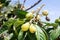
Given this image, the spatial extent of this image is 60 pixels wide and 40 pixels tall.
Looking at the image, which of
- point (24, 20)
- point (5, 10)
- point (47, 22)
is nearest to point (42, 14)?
point (47, 22)

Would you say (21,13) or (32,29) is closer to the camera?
(32,29)

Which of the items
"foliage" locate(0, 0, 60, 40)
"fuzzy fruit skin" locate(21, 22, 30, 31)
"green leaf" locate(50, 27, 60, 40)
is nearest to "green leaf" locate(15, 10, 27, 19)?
"foliage" locate(0, 0, 60, 40)

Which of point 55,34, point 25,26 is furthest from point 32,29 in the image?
point 55,34

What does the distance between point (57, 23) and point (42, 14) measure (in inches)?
4.9

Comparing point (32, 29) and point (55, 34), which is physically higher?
point (32, 29)

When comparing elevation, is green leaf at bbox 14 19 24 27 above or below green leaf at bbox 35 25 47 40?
above

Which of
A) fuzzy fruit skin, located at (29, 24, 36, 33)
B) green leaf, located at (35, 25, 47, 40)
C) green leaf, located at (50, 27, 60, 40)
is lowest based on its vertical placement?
green leaf, located at (50, 27, 60, 40)

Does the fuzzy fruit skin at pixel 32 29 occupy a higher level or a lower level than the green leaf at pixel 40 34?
higher

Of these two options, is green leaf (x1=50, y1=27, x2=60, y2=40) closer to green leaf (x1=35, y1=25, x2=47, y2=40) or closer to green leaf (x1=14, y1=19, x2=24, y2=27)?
green leaf (x1=35, y1=25, x2=47, y2=40)

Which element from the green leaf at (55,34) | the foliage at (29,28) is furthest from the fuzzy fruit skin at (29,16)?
the green leaf at (55,34)

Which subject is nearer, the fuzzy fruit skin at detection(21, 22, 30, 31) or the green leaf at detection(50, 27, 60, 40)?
the fuzzy fruit skin at detection(21, 22, 30, 31)

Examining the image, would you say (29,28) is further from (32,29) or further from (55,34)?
(55,34)

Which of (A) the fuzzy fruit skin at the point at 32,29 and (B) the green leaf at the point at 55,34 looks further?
(B) the green leaf at the point at 55,34

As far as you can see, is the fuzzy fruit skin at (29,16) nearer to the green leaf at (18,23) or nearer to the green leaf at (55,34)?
the green leaf at (18,23)
